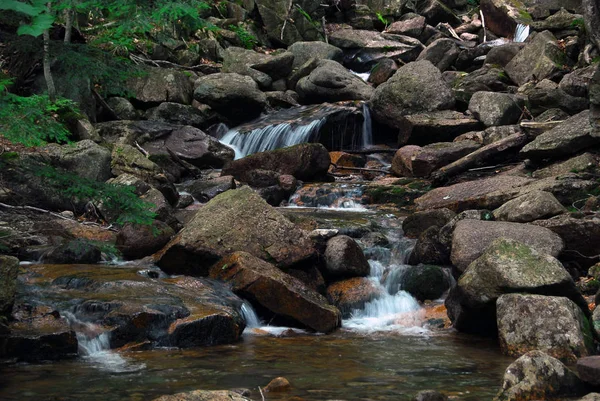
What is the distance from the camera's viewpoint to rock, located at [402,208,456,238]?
11664 mm

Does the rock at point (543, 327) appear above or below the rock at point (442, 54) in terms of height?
below

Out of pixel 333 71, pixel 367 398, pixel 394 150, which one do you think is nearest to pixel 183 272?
pixel 367 398

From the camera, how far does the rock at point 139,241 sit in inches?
419

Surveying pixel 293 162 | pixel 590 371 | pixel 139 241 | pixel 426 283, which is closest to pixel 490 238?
pixel 426 283

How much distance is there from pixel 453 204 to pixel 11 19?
9.13 metres

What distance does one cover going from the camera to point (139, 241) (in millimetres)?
10648

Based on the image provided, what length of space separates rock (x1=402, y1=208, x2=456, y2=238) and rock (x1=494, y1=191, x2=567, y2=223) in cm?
85

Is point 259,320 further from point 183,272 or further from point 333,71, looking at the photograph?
point 333,71

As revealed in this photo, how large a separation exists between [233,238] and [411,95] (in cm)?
1025

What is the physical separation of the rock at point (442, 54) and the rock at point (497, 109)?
610 cm

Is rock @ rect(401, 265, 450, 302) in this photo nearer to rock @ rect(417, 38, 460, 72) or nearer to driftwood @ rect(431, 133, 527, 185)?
driftwood @ rect(431, 133, 527, 185)

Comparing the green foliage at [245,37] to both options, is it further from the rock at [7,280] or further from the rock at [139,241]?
the rock at [7,280]

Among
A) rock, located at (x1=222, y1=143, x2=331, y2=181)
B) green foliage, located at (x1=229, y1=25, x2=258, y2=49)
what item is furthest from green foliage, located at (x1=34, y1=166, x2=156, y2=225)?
green foliage, located at (x1=229, y1=25, x2=258, y2=49)

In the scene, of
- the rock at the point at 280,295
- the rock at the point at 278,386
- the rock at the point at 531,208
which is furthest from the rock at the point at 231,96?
the rock at the point at 278,386
